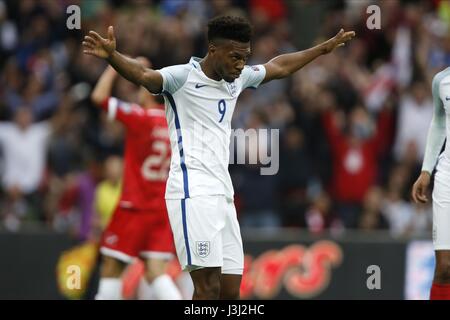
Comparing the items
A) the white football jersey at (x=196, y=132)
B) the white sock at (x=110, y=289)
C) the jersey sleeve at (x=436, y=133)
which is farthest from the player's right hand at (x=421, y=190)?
the white sock at (x=110, y=289)

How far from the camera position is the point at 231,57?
8.37m

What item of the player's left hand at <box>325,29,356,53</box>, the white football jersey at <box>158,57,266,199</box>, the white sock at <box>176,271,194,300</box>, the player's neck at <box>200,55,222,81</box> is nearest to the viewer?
the white football jersey at <box>158,57,266,199</box>

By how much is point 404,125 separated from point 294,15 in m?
3.01

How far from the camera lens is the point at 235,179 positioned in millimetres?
15594

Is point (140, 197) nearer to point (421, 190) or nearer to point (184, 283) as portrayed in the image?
point (184, 283)

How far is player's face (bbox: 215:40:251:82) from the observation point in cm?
838

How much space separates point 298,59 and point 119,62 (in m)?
1.83

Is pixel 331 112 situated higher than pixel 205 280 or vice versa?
pixel 331 112

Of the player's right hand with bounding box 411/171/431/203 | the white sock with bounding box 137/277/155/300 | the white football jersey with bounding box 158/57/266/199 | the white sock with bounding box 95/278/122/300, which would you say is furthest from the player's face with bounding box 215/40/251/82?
the white sock with bounding box 137/277/155/300

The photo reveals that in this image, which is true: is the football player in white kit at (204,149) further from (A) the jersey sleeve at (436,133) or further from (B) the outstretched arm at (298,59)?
(A) the jersey sleeve at (436,133)

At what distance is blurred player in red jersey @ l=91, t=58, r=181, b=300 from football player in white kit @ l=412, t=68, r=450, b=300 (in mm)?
3050

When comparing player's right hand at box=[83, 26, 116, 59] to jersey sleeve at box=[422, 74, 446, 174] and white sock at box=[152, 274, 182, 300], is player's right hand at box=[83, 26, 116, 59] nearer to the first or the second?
jersey sleeve at box=[422, 74, 446, 174]

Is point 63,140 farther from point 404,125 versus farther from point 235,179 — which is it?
point 404,125

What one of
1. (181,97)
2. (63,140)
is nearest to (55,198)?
(63,140)
